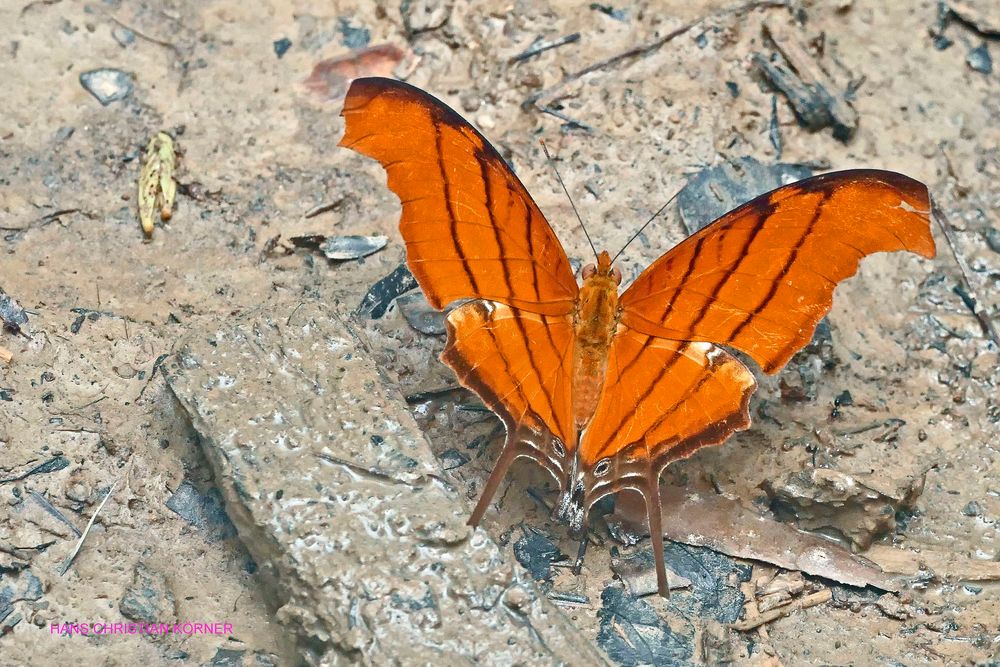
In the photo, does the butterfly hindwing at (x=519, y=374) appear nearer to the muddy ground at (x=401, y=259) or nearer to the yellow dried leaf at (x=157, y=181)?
the muddy ground at (x=401, y=259)

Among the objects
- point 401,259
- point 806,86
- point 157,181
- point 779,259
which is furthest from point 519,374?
point 806,86

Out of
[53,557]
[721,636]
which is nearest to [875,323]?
[721,636]

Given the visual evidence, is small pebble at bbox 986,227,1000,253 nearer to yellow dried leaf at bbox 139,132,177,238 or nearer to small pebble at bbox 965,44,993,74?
small pebble at bbox 965,44,993,74

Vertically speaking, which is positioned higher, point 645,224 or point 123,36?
point 123,36

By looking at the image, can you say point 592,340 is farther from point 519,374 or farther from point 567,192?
point 567,192

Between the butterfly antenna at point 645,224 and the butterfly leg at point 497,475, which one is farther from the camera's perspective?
the butterfly antenna at point 645,224

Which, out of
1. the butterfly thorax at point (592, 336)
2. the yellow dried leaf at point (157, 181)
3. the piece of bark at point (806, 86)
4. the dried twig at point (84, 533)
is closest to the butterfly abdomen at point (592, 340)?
the butterfly thorax at point (592, 336)

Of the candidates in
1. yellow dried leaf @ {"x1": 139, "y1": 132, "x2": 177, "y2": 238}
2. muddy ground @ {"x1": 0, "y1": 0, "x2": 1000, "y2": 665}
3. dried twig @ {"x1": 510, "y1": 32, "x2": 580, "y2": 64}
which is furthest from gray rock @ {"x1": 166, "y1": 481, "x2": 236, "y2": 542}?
dried twig @ {"x1": 510, "y1": 32, "x2": 580, "y2": 64}
